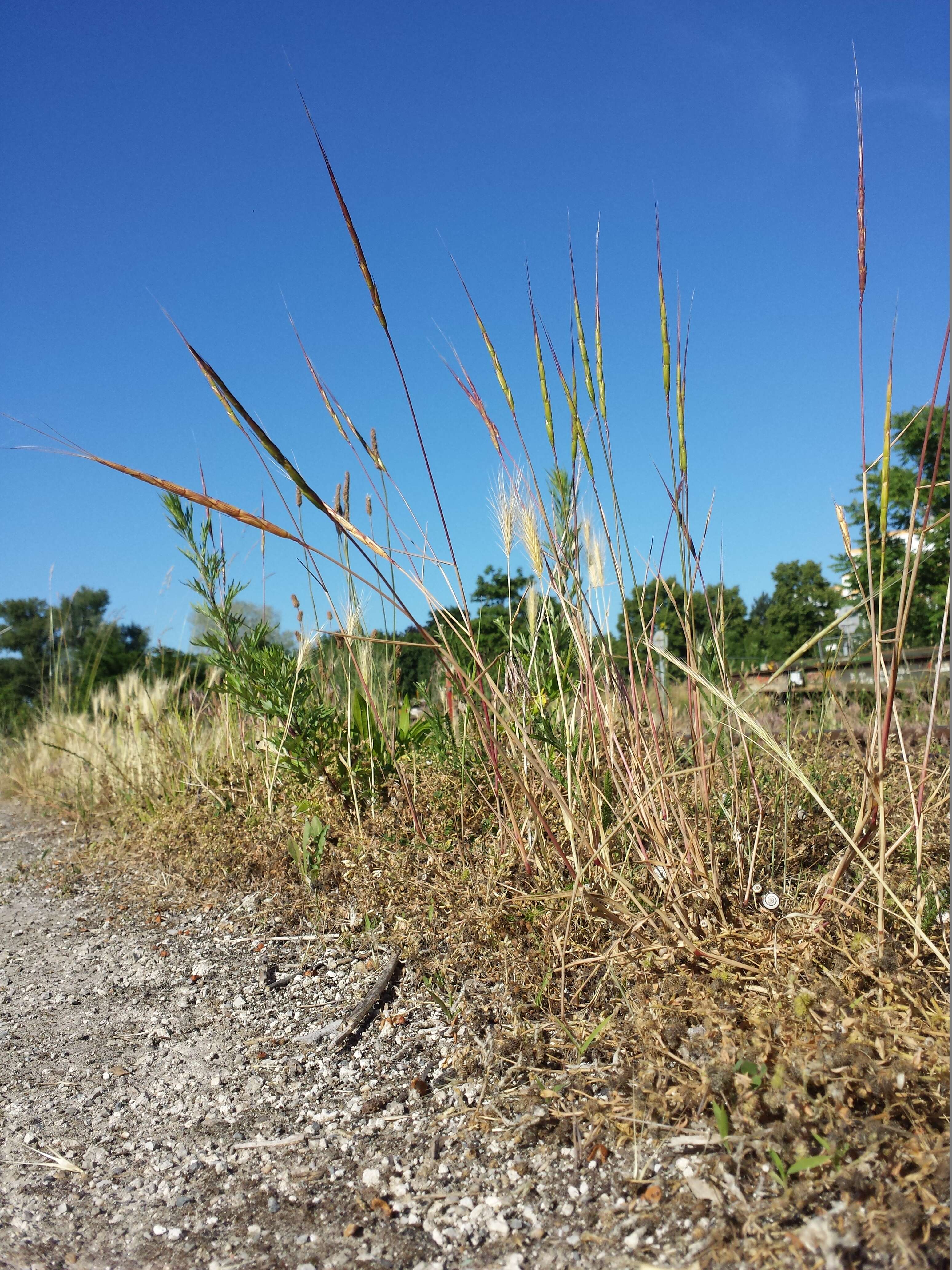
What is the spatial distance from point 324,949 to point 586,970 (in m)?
0.93

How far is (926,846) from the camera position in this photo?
6.01ft

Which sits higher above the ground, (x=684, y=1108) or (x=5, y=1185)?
(x=684, y=1108)

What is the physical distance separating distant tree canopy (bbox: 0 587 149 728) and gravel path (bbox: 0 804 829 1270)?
381 centimetres

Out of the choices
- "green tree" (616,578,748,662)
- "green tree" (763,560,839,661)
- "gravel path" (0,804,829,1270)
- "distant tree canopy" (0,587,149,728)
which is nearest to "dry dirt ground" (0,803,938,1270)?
"gravel path" (0,804,829,1270)

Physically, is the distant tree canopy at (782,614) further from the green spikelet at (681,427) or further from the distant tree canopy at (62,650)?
the distant tree canopy at (62,650)

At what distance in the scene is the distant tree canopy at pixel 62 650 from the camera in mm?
6738

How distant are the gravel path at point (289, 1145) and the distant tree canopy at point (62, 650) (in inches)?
150

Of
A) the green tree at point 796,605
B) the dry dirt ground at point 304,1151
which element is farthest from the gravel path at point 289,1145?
the green tree at point 796,605

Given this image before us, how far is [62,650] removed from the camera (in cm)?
700

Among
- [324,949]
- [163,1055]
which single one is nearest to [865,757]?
[324,949]

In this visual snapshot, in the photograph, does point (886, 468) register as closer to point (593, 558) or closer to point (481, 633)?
point (593, 558)

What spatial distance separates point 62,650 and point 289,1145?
252 inches

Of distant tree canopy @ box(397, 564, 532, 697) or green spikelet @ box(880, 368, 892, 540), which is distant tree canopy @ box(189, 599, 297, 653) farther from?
green spikelet @ box(880, 368, 892, 540)

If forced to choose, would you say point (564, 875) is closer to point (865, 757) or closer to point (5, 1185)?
point (865, 757)
